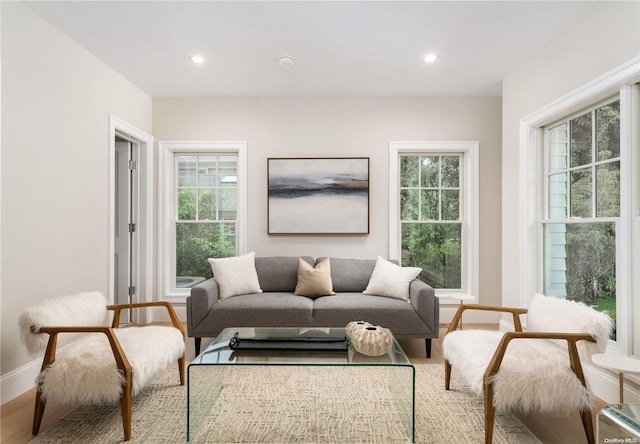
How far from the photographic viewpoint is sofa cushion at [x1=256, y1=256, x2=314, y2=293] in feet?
12.4

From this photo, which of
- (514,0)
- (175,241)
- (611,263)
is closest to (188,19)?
(514,0)

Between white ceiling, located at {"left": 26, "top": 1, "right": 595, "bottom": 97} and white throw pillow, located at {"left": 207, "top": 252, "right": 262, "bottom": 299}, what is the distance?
6.26 feet

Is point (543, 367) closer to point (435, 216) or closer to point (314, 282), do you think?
point (314, 282)

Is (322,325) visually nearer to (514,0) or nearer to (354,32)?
(354,32)

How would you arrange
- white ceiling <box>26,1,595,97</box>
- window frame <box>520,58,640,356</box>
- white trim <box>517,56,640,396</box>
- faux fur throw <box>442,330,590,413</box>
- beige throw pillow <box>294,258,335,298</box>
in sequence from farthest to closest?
1. beige throw pillow <box>294,258,335,298</box>
2. white trim <box>517,56,640,396</box>
3. white ceiling <box>26,1,595,97</box>
4. window frame <box>520,58,640,356</box>
5. faux fur throw <box>442,330,590,413</box>

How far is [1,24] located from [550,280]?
463 cm

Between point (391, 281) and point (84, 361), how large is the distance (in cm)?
252

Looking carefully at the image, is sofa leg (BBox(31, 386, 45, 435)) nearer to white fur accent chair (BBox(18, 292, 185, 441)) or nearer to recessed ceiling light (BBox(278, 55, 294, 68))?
white fur accent chair (BBox(18, 292, 185, 441))

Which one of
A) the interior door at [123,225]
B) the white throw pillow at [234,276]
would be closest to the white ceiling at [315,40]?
the interior door at [123,225]

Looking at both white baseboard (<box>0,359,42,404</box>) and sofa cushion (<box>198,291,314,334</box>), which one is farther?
sofa cushion (<box>198,291,314,334</box>)

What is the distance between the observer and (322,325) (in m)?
3.19

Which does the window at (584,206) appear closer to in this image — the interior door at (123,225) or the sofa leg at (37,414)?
the sofa leg at (37,414)

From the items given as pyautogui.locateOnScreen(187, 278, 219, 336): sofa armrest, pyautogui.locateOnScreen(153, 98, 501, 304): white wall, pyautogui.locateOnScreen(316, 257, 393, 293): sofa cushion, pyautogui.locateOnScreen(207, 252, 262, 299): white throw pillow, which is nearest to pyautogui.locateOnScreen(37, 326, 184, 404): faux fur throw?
pyautogui.locateOnScreen(187, 278, 219, 336): sofa armrest

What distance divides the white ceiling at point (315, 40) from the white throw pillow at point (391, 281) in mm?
1972
